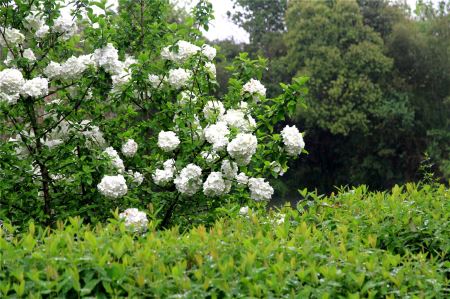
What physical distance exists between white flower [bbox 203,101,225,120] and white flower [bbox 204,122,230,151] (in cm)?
44

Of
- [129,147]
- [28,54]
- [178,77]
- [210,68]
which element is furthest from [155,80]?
[28,54]

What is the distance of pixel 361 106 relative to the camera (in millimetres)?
24609

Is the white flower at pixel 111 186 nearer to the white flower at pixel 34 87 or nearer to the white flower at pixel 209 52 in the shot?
the white flower at pixel 34 87

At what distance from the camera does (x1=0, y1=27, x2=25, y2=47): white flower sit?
18.1 ft

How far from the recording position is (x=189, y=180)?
17.1 feet

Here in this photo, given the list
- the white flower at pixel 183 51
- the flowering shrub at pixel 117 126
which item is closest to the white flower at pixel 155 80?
the flowering shrub at pixel 117 126

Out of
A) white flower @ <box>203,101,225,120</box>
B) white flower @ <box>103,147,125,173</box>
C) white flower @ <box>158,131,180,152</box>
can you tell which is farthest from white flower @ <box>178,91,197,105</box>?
white flower @ <box>103,147,125,173</box>

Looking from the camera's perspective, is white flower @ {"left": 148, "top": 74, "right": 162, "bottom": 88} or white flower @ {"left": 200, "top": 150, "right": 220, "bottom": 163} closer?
white flower @ {"left": 200, "top": 150, "right": 220, "bottom": 163}

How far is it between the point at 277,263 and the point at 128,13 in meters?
4.07

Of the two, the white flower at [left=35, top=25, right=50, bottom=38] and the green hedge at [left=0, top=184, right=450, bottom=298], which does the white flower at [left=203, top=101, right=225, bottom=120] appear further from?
the green hedge at [left=0, top=184, right=450, bottom=298]

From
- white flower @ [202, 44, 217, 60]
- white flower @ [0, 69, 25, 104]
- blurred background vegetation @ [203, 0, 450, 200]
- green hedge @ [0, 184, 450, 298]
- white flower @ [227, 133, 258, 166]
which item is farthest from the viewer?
blurred background vegetation @ [203, 0, 450, 200]

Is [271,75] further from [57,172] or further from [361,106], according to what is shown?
[57,172]

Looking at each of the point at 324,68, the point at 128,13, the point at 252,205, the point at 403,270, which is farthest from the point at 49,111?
the point at 324,68

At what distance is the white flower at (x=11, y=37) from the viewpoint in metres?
Result: 5.52
